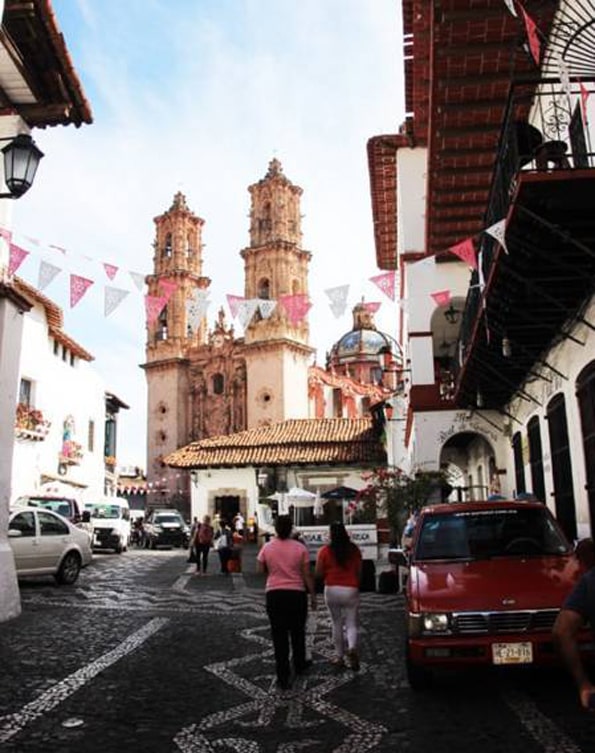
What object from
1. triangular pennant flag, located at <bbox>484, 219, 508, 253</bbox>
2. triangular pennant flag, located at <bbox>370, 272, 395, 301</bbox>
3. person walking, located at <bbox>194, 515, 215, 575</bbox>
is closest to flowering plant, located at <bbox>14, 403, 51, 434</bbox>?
person walking, located at <bbox>194, 515, 215, 575</bbox>

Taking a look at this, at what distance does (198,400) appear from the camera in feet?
199

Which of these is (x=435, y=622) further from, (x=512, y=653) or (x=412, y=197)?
(x=412, y=197)

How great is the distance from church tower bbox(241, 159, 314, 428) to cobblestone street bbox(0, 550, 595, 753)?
43.4 metres

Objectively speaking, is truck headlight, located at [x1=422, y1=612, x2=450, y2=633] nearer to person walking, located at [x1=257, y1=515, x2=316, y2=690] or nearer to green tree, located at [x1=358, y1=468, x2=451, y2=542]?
person walking, located at [x1=257, y1=515, x2=316, y2=690]

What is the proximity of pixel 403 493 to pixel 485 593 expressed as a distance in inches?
430

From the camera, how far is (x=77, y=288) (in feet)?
43.0

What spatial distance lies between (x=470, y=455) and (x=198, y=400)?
39.6 meters

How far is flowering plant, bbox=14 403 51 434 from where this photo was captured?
90.3 ft

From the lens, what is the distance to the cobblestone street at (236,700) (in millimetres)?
4727

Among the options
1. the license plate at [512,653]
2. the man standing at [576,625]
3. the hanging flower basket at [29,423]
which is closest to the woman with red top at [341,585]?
the license plate at [512,653]

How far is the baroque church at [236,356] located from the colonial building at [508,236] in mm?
33331

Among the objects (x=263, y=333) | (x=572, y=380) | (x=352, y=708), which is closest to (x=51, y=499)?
(x=572, y=380)

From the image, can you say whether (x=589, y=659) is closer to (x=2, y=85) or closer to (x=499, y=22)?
(x=499, y=22)

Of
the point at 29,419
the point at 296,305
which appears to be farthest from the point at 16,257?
the point at 29,419
